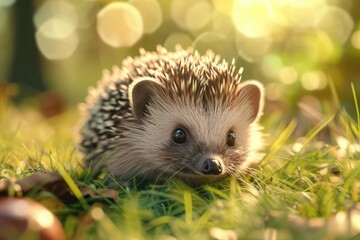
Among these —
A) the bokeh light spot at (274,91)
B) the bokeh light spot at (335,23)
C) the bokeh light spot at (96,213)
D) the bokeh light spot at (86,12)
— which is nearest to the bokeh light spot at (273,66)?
the bokeh light spot at (274,91)

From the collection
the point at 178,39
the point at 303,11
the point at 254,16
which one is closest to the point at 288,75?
the point at 303,11

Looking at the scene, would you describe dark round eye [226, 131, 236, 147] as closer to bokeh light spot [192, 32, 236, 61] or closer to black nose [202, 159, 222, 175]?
black nose [202, 159, 222, 175]

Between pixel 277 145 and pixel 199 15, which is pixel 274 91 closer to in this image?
pixel 277 145

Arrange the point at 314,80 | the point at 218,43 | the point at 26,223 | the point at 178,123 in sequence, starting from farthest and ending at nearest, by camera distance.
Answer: the point at 218,43
the point at 314,80
the point at 178,123
the point at 26,223

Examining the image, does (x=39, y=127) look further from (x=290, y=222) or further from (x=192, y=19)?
(x=192, y=19)

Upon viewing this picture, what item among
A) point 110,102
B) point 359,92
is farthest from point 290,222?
point 359,92

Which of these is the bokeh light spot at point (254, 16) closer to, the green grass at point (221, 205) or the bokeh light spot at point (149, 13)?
the bokeh light spot at point (149, 13)
